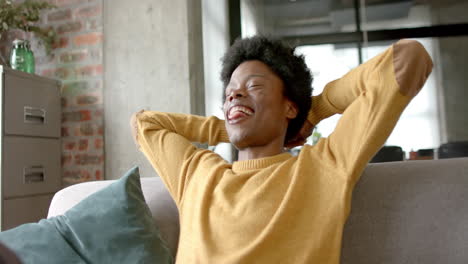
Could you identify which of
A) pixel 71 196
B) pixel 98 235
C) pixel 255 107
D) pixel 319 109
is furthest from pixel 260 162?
pixel 71 196

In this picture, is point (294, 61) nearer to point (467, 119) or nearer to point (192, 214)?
point (192, 214)

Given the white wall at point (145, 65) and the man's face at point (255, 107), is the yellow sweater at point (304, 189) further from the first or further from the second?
the white wall at point (145, 65)

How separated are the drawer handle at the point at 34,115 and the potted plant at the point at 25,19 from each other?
1.37ft

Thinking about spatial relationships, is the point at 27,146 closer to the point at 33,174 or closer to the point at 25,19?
the point at 33,174

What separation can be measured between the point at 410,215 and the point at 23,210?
2.23 metres

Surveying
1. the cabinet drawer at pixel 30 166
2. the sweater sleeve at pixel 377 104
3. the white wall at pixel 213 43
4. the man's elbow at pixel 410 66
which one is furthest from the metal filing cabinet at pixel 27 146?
the man's elbow at pixel 410 66

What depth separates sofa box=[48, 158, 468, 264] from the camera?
41.6 inches

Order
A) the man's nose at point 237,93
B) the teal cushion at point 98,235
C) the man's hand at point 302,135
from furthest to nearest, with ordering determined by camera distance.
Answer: the man's hand at point 302,135, the man's nose at point 237,93, the teal cushion at point 98,235

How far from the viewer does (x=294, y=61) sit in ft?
4.29

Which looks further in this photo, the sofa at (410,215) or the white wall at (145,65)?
the white wall at (145,65)

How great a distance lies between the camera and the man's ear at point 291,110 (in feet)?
4.21

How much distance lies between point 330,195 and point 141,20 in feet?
7.56

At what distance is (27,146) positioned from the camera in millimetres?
2580

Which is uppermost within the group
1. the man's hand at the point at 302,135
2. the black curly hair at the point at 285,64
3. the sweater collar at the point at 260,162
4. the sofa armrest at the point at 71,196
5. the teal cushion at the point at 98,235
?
the black curly hair at the point at 285,64
